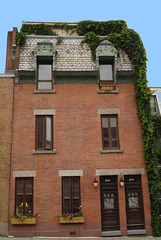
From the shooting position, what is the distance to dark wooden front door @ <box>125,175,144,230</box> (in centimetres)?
1299

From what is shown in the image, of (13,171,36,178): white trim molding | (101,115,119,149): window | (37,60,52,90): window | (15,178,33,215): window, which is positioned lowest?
(15,178,33,215): window

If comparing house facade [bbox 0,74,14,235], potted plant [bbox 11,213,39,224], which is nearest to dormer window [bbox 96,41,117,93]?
house facade [bbox 0,74,14,235]

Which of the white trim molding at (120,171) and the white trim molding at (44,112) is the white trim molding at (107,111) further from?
the white trim molding at (120,171)

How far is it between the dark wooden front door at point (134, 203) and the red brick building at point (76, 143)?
0.05 meters

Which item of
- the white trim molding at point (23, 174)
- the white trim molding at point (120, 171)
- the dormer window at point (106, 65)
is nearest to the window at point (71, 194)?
the white trim molding at point (120, 171)

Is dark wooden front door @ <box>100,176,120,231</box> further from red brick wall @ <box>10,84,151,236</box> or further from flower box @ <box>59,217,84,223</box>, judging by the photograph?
flower box @ <box>59,217,84,223</box>

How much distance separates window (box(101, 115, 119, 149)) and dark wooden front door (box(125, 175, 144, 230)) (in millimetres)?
2045

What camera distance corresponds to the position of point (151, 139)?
13.6 meters

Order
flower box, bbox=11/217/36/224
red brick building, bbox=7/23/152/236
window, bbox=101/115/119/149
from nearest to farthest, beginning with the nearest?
flower box, bbox=11/217/36/224
red brick building, bbox=7/23/152/236
window, bbox=101/115/119/149

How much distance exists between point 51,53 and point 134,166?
8.11 metres

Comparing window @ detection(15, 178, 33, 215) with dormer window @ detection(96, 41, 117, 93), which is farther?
dormer window @ detection(96, 41, 117, 93)

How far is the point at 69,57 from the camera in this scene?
14789mm

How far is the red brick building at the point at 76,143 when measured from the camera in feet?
41.9

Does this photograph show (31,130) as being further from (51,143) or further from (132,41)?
(132,41)
